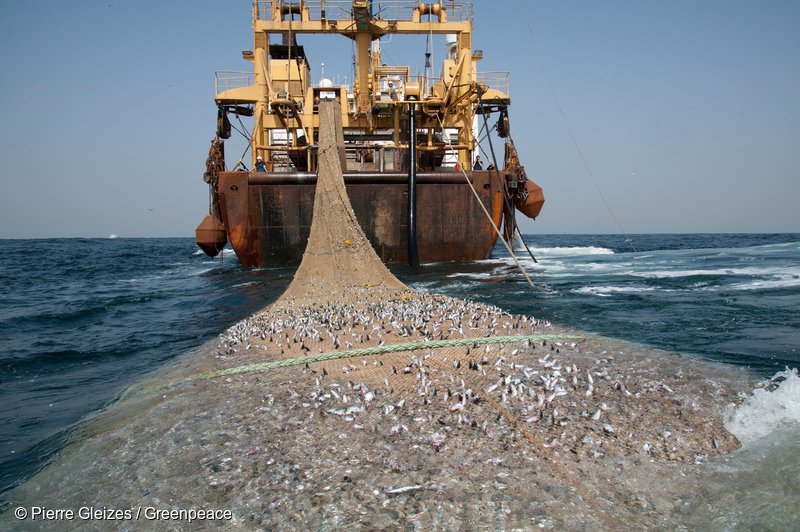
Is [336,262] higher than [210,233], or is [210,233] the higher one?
[210,233]

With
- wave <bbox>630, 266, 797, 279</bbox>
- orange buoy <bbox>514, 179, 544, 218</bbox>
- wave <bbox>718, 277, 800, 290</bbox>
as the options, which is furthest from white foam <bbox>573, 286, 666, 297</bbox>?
orange buoy <bbox>514, 179, 544, 218</bbox>

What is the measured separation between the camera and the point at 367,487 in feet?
12.5

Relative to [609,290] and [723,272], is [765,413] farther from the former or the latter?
[723,272]

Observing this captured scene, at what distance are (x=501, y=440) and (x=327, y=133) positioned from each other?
9.74 m

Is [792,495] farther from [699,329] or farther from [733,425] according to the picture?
[699,329]

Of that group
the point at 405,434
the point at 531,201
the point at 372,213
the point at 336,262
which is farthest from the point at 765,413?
the point at 531,201

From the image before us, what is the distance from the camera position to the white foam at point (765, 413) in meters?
4.67

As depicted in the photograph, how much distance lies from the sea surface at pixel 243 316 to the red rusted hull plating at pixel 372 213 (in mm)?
858

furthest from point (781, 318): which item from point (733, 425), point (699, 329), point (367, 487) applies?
point (367, 487)

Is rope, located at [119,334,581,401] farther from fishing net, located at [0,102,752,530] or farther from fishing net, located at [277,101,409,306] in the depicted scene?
fishing net, located at [277,101,409,306]

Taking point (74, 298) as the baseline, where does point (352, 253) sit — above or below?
above

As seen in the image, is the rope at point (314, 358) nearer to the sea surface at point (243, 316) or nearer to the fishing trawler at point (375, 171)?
the sea surface at point (243, 316)

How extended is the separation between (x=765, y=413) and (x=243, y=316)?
9945 millimetres

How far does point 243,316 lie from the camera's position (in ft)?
39.1
